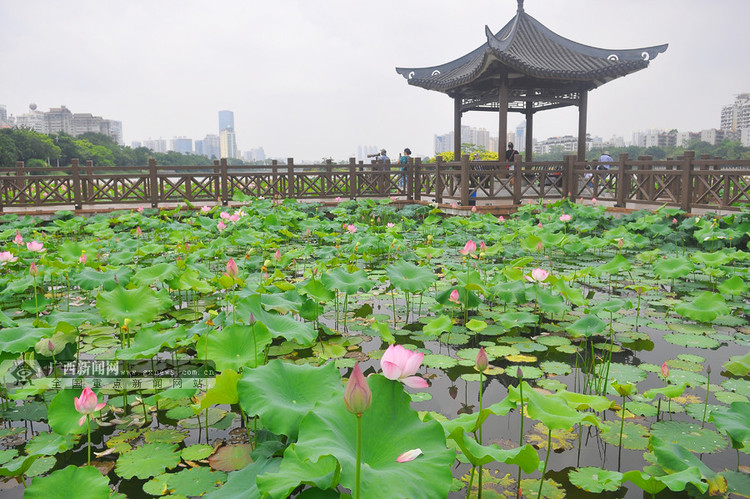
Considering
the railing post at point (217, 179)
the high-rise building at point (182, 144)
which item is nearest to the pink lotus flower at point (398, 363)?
the railing post at point (217, 179)

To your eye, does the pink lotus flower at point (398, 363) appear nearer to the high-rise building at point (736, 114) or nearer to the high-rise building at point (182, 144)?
the high-rise building at point (736, 114)

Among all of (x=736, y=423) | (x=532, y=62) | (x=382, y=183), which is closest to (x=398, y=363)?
(x=736, y=423)

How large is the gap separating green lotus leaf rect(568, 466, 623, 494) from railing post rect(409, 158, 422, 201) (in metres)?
10.3

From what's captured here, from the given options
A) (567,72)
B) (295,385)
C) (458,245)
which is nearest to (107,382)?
(295,385)

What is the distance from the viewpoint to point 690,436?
6.61ft

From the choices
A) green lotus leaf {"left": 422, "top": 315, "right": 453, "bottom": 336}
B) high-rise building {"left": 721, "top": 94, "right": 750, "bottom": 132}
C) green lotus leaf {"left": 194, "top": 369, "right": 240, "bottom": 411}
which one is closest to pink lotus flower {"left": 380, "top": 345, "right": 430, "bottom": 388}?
green lotus leaf {"left": 194, "top": 369, "right": 240, "bottom": 411}

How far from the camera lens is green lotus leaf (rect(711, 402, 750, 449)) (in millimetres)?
1509

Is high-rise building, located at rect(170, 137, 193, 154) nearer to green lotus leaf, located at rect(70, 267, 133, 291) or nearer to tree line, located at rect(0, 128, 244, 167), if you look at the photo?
tree line, located at rect(0, 128, 244, 167)

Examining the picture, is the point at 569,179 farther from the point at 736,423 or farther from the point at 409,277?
the point at 736,423

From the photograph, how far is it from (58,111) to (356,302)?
11685cm

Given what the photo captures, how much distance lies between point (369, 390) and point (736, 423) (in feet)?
4.17

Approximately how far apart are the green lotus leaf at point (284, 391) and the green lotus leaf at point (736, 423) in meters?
1.16

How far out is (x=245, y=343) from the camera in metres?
2.04

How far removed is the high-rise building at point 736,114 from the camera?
162 feet
